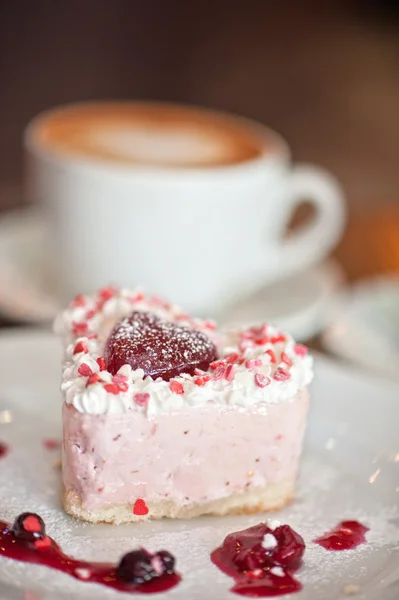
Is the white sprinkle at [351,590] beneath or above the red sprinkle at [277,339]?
beneath

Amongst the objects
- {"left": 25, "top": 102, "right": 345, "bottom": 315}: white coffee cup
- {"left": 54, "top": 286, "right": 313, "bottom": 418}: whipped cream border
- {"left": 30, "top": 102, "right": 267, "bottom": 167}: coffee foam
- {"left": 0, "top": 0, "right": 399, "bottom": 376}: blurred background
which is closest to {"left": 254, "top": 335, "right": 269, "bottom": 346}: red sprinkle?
{"left": 54, "top": 286, "right": 313, "bottom": 418}: whipped cream border

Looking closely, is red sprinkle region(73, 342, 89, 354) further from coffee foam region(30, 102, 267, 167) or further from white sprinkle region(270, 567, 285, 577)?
coffee foam region(30, 102, 267, 167)

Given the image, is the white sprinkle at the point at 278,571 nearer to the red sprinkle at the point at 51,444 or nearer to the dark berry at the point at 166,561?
the dark berry at the point at 166,561

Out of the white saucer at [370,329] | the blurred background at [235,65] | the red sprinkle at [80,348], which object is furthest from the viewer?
the blurred background at [235,65]

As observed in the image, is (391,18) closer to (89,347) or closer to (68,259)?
(68,259)

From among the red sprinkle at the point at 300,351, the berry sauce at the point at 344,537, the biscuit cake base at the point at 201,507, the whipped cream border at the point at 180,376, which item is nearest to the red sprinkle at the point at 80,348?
the whipped cream border at the point at 180,376

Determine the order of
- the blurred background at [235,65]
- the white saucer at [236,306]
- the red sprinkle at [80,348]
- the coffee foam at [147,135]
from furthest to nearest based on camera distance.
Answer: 1. the blurred background at [235,65]
2. the coffee foam at [147,135]
3. the white saucer at [236,306]
4. the red sprinkle at [80,348]

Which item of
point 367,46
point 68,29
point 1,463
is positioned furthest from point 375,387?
point 367,46
